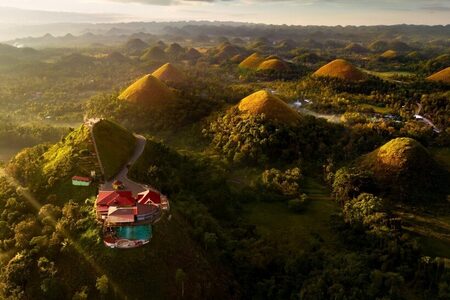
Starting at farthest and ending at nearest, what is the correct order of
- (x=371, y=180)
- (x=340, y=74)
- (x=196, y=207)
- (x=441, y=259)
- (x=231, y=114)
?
(x=340, y=74) < (x=231, y=114) < (x=371, y=180) < (x=196, y=207) < (x=441, y=259)

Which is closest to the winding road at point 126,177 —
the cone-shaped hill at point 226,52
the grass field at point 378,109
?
the grass field at point 378,109

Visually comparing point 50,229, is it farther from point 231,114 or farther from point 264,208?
point 231,114

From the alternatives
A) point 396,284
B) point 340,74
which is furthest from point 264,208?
point 340,74

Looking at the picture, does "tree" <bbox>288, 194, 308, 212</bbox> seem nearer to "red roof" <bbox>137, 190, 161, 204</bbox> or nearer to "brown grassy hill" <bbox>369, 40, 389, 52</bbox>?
"red roof" <bbox>137, 190, 161, 204</bbox>

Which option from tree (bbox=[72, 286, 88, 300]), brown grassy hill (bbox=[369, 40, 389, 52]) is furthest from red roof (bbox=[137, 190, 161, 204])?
brown grassy hill (bbox=[369, 40, 389, 52])

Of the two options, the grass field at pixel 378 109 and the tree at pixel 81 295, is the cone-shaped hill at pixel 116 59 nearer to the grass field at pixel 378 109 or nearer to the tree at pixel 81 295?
the grass field at pixel 378 109
